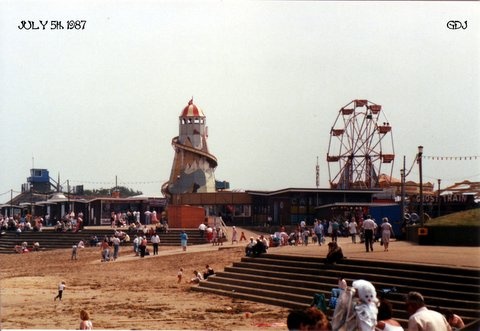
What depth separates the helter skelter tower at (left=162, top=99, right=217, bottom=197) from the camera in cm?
6419

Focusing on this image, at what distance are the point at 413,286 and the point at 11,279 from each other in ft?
50.7

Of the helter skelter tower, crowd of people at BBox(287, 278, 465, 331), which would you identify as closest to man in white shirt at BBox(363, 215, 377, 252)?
crowd of people at BBox(287, 278, 465, 331)

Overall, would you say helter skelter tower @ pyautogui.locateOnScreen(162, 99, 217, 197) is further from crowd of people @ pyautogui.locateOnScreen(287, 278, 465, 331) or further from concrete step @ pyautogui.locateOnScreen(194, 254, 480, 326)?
crowd of people @ pyautogui.locateOnScreen(287, 278, 465, 331)

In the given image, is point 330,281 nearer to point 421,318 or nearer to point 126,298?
point 126,298

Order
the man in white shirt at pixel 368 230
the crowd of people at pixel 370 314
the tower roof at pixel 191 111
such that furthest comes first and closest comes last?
the tower roof at pixel 191 111 → the man in white shirt at pixel 368 230 → the crowd of people at pixel 370 314

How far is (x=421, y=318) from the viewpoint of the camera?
797 cm

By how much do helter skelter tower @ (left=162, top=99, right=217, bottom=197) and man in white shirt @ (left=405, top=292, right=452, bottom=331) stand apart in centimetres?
5598

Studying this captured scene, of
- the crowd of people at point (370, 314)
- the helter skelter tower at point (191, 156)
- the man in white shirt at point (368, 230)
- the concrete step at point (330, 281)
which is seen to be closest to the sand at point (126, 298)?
the concrete step at point (330, 281)

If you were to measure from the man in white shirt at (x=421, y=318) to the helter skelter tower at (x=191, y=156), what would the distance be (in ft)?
184

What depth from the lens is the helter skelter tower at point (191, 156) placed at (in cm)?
6419

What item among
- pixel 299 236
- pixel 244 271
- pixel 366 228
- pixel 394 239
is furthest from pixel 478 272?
pixel 299 236

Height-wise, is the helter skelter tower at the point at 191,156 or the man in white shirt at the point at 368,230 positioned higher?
the helter skelter tower at the point at 191,156

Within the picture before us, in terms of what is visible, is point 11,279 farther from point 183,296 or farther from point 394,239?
point 394,239

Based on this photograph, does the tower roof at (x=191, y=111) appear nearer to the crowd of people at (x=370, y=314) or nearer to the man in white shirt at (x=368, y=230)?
the man in white shirt at (x=368, y=230)
